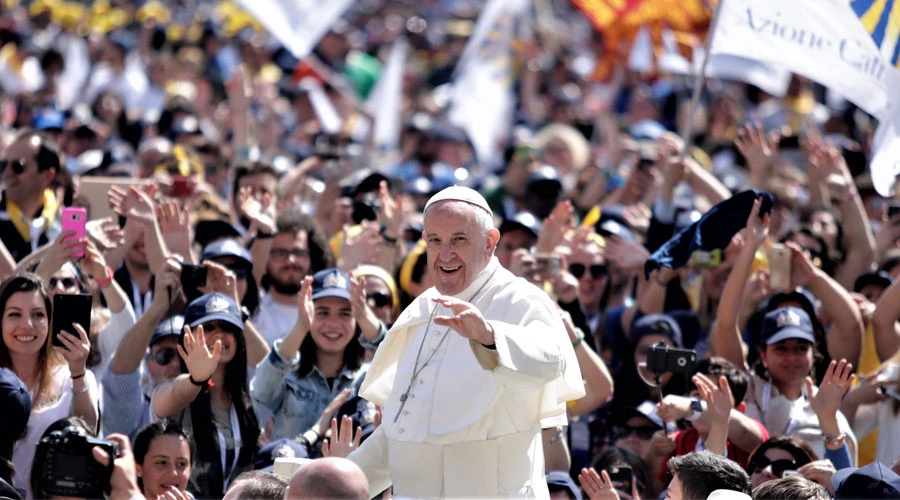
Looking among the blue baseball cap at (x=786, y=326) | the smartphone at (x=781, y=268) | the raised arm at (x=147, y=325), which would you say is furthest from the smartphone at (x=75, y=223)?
the smartphone at (x=781, y=268)

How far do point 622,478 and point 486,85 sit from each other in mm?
8039

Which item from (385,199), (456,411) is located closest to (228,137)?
(385,199)

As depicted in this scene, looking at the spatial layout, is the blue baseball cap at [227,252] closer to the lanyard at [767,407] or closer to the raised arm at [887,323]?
the lanyard at [767,407]

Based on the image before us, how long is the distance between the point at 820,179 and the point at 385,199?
3.55 m

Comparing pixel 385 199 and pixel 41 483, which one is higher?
pixel 385 199

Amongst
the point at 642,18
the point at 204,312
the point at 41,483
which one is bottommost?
the point at 41,483

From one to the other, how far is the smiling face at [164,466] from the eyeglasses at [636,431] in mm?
2465

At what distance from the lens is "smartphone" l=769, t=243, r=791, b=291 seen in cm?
849

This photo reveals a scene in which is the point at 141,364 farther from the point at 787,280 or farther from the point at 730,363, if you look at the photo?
the point at 787,280

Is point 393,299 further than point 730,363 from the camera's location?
Yes

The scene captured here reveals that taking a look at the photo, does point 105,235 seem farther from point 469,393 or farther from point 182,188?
point 469,393

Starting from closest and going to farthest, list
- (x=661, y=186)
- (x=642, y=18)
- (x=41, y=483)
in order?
(x=41, y=483)
(x=661, y=186)
(x=642, y=18)

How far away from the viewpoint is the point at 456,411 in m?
5.28

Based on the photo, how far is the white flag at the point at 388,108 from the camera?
1432 cm
